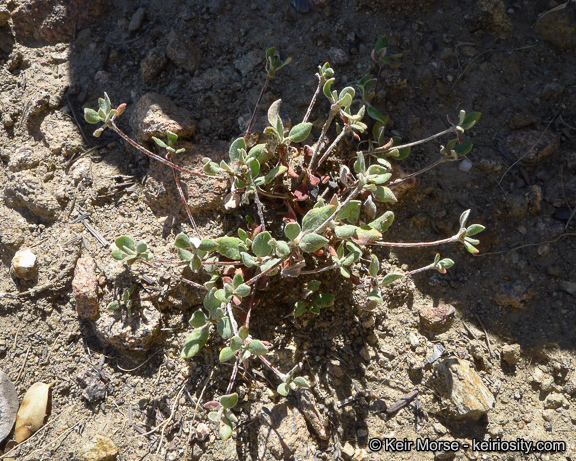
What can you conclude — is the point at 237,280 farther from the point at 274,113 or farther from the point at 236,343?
the point at 274,113

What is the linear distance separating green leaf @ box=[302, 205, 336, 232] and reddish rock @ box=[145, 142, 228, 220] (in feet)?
2.73

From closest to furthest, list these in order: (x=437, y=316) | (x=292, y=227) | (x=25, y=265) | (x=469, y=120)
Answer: (x=292, y=227) < (x=469, y=120) < (x=437, y=316) < (x=25, y=265)

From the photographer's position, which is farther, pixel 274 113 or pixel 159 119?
pixel 159 119

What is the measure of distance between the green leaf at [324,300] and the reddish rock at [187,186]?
0.91 meters

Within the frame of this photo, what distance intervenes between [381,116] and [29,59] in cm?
286

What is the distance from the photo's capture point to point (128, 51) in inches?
139

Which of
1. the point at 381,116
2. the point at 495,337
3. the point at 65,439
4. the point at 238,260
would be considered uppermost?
the point at 381,116

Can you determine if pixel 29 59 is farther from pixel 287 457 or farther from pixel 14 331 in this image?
pixel 287 457

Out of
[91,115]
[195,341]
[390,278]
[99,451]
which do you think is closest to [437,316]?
[390,278]

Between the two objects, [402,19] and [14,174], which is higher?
[402,19]

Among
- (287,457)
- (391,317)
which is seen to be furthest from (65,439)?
(391,317)

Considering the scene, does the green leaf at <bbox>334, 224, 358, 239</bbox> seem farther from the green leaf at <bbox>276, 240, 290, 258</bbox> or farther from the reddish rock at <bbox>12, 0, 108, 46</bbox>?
the reddish rock at <bbox>12, 0, 108, 46</bbox>

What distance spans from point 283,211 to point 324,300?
676mm

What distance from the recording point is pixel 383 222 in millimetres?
2707
